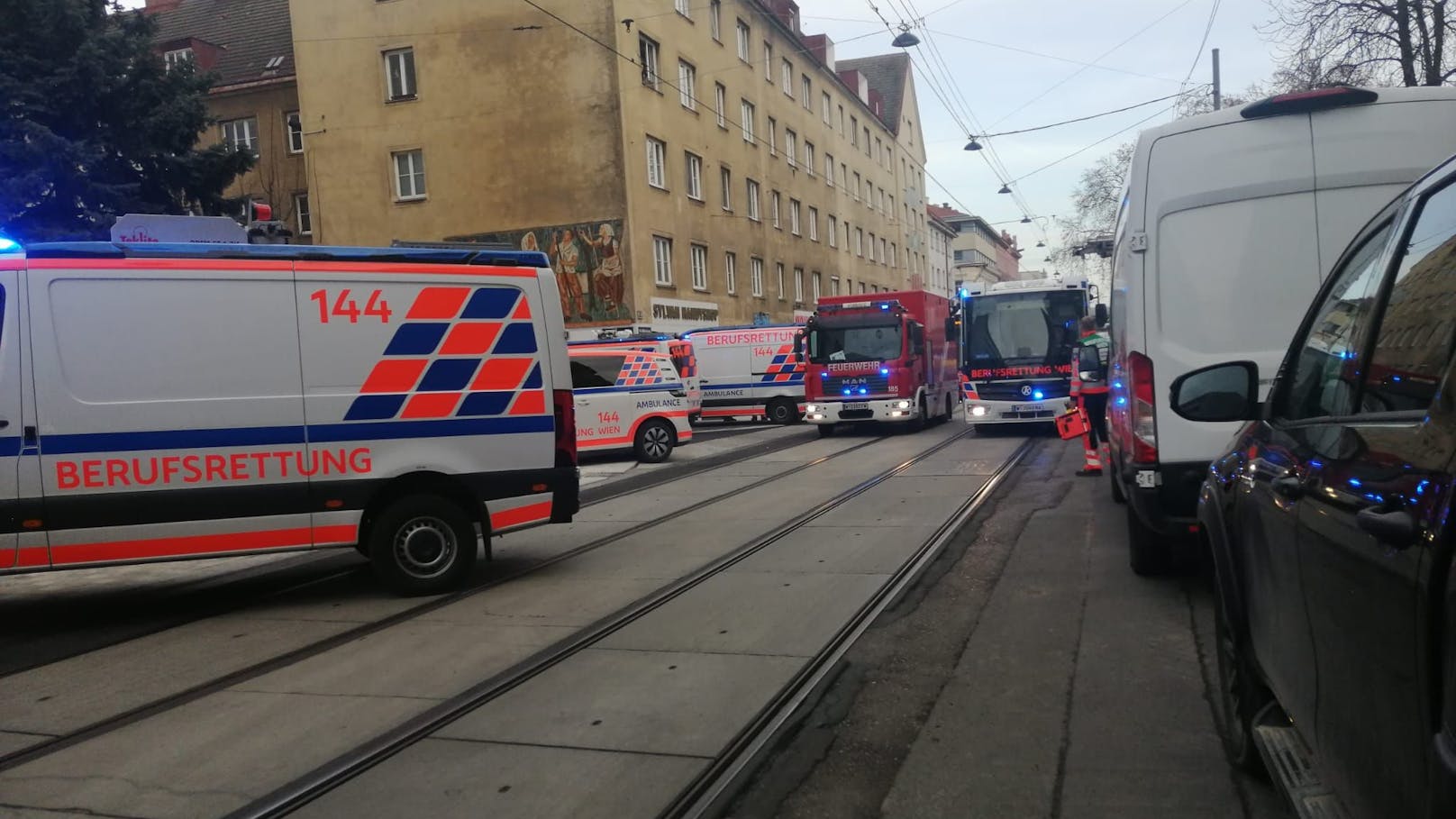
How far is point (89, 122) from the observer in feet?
66.3

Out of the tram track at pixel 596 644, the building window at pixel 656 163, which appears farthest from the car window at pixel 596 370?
the building window at pixel 656 163

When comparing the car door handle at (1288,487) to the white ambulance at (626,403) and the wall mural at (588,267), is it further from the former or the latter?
the wall mural at (588,267)

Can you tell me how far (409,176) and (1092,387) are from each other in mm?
24343

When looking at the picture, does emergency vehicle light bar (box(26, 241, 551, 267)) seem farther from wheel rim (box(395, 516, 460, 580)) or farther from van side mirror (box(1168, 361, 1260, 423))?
van side mirror (box(1168, 361, 1260, 423))

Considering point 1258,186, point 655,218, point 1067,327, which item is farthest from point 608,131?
point 1258,186

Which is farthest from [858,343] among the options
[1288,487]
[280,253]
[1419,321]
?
[1419,321]

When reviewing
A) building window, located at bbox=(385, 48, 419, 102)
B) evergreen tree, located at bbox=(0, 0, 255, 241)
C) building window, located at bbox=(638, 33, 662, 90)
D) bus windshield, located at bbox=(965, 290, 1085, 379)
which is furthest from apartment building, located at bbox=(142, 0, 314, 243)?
bus windshield, located at bbox=(965, 290, 1085, 379)

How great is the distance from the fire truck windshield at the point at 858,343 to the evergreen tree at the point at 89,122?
1322cm

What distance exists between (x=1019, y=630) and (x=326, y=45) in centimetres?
3098

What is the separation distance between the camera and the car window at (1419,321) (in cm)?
199

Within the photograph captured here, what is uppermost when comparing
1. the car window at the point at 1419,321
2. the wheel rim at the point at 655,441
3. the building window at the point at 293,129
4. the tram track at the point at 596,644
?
the building window at the point at 293,129

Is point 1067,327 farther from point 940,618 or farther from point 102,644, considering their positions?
point 102,644

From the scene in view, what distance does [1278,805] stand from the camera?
11.3 ft

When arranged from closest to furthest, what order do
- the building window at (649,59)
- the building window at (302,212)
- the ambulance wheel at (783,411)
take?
1. the ambulance wheel at (783,411)
2. the building window at (649,59)
3. the building window at (302,212)
